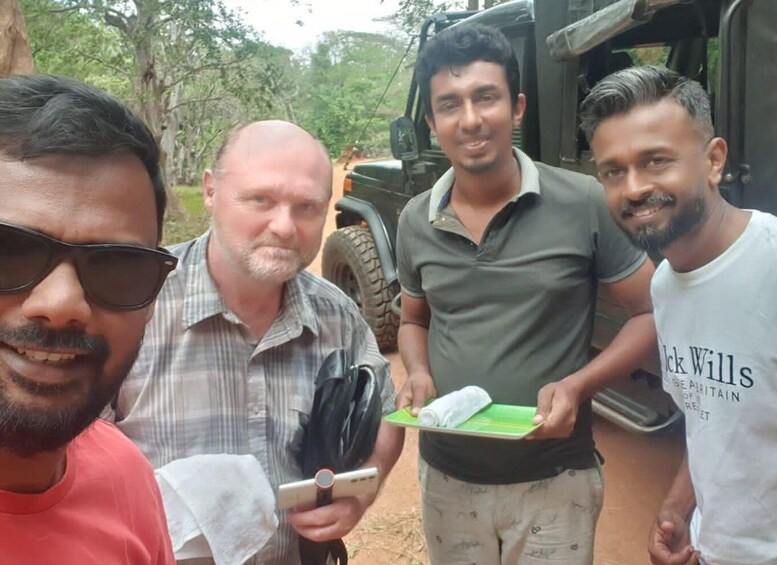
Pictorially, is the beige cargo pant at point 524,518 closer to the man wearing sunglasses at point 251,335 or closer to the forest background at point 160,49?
the man wearing sunglasses at point 251,335

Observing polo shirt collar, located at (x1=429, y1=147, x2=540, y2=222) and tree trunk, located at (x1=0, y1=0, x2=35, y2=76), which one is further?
tree trunk, located at (x1=0, y1=0, x2=35, y2=76)

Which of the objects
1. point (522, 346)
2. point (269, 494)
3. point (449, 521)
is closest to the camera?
point (269, 494)

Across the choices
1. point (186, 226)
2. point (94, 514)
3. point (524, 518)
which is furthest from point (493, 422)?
point (186, 226)

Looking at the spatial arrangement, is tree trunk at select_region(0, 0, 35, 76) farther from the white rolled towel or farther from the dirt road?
the white rolled towel

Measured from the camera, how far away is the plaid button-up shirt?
4.51ft

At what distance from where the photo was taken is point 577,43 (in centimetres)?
284

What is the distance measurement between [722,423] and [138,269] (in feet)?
4.05

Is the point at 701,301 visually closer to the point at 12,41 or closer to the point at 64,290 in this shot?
the point at 64,290

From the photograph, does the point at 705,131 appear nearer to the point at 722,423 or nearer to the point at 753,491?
the point at 722,423

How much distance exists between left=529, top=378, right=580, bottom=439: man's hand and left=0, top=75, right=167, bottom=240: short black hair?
1147 millimetres

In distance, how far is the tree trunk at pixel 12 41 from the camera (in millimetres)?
4816

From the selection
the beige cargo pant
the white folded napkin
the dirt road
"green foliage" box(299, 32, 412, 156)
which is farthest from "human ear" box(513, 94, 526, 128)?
"green foliage" box(299, 32, 412, 156)

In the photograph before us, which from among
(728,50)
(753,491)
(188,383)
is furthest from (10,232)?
(728,50)

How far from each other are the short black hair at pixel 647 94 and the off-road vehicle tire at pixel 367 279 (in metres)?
3.40
